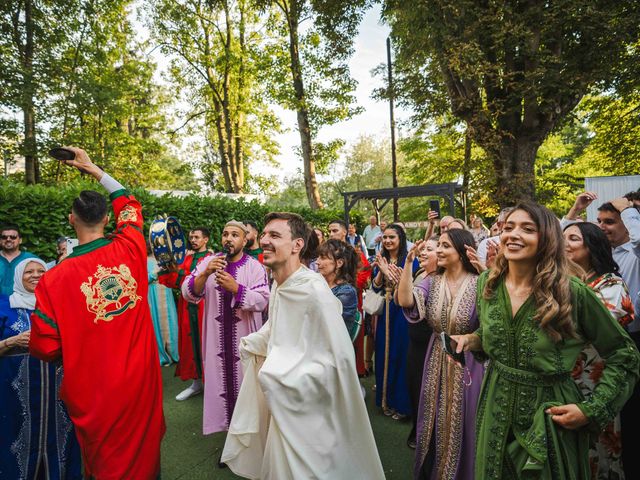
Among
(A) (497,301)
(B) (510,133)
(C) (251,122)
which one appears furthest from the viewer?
(C) (251,122)

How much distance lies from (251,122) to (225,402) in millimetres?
24942

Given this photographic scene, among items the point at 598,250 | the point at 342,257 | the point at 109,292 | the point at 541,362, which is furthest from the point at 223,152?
the point at 541,362

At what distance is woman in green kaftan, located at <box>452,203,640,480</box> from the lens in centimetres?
189

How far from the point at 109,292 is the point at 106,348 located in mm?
375

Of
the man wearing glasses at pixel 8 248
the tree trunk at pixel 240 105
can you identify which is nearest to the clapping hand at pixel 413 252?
the man wearing glasses at pixel 8 248

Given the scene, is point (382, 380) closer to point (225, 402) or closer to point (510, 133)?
point (225, 402)

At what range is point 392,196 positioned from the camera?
1399 centimetres

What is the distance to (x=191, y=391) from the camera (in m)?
5.45

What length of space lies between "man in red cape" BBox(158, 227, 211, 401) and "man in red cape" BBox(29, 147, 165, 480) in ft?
6.43

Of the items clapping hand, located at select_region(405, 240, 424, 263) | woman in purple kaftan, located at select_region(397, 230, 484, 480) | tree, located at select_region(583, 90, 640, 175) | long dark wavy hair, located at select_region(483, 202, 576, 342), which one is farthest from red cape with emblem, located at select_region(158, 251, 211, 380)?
tree, located at select_region(583, 90, 640, 175)

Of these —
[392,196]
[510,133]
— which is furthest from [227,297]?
[510,133]

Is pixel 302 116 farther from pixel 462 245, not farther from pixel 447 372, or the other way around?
pixel 447 372

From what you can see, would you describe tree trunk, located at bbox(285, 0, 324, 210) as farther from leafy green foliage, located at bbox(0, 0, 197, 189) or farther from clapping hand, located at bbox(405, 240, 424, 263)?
clapping hand, located at bbox(405, 240, 424, 263)

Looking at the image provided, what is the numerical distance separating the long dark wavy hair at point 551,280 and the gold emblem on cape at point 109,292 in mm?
2572
